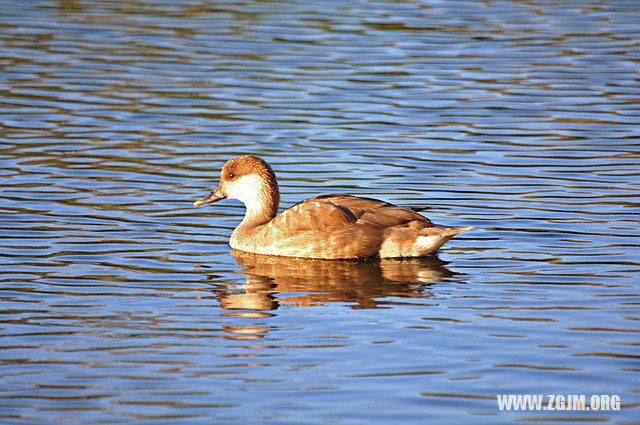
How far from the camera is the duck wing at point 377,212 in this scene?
442 inches

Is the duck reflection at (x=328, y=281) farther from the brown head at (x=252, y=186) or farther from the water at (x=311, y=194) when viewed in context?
the brown head at (x=252, y=186)

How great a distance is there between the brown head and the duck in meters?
0.35

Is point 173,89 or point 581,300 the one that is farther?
point 173,89

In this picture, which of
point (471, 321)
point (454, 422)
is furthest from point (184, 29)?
point (454, 422)

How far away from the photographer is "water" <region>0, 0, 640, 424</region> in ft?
25.1

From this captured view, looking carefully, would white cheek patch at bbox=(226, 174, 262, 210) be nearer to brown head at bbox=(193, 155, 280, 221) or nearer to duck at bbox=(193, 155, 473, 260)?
brown head at bbox=(193, 155, 280, 221)

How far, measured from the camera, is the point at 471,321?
887 cm

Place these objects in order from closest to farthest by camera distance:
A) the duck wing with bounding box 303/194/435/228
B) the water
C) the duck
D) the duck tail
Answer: the water
the duck tail
the duck
the duck wing with bounding box 303/194/435/228

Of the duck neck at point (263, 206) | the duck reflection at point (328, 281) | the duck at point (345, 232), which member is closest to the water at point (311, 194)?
the duck reflection at point (328, 281)

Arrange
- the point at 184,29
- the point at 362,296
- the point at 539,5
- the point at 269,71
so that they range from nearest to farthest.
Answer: the point at 362,296, the point at 269,71, the point at 184,29, the point at 539,5

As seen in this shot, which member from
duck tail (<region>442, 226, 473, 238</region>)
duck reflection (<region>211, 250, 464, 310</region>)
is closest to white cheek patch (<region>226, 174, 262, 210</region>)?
duck reflection (<region>211, 250, 464, 310</region>)

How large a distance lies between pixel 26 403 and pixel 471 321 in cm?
336

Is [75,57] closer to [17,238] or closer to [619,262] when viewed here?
[17,238]

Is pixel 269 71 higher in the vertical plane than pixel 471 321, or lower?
higher
